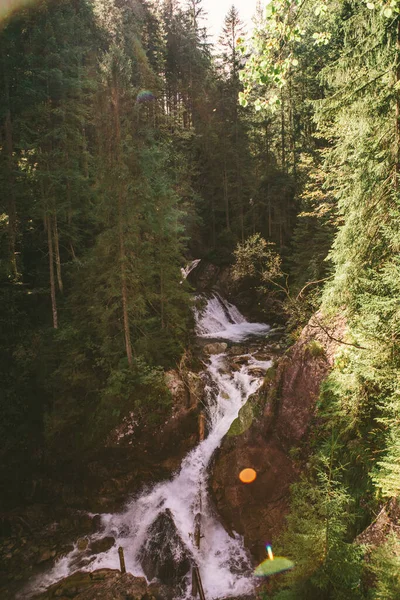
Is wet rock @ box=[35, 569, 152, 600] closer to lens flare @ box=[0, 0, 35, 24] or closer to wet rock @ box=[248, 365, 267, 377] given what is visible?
wet rock @ box=[248, 365, 267, 377]

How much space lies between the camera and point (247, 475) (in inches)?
440

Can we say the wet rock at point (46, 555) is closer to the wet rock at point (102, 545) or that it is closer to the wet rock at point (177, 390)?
the wet rock at point (102, 545)

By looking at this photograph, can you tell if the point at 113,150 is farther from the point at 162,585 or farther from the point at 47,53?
the point at 162,585

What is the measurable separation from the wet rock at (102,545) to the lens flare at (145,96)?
28509 mm

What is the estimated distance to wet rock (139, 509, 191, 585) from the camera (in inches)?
414

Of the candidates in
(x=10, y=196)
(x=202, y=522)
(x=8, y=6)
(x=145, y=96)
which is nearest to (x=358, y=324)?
(x=202, y=522)

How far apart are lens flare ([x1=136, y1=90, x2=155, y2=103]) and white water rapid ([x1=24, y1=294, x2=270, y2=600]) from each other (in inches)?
905

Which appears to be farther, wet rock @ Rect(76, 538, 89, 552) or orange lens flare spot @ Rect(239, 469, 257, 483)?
wet rock @ Rect(76, 538, 89, 552)

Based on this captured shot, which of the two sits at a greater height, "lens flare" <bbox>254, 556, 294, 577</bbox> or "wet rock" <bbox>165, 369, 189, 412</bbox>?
"wet rock" <bbox>165, 369, 189, 412</bbox>

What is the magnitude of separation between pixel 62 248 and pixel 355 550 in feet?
66.3

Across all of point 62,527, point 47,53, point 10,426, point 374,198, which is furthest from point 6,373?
point 47,53

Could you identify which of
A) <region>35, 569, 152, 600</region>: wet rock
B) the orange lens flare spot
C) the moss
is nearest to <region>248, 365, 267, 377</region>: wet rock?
the orange lens flare spot

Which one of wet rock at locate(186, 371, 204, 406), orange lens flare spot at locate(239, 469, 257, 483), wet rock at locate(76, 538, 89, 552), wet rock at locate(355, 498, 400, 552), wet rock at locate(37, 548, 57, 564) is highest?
wet rock at locate(355, 498, 400, 552)

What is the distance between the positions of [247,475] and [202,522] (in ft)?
8.46
